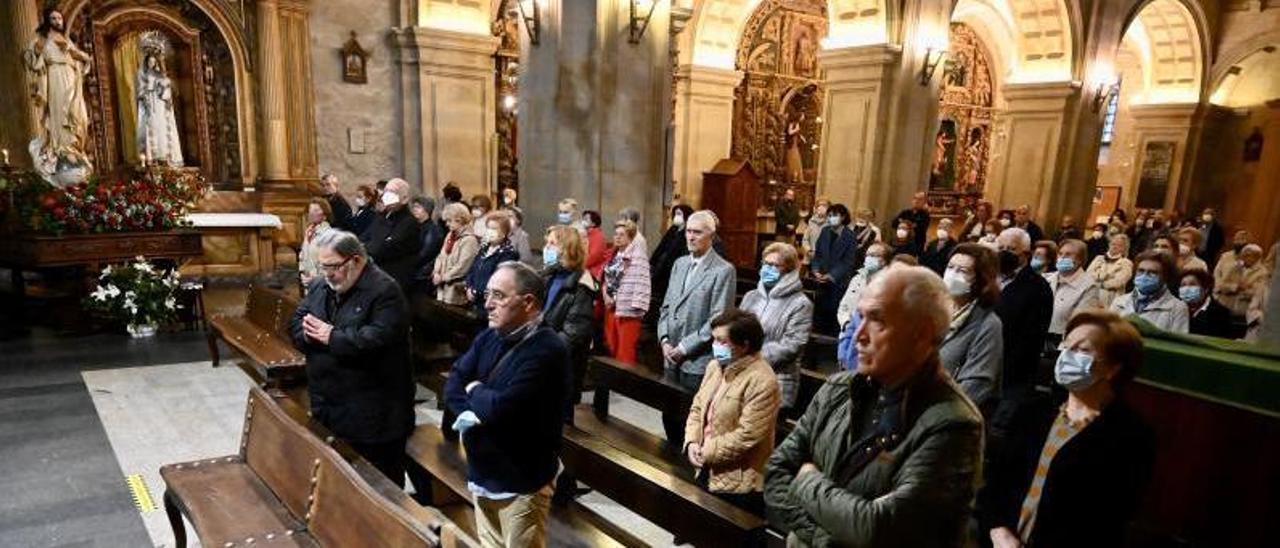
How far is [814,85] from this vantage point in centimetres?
1734

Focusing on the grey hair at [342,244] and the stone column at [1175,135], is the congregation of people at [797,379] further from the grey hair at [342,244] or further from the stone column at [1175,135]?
the stone column at [1175,135]

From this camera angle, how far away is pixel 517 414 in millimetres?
2686

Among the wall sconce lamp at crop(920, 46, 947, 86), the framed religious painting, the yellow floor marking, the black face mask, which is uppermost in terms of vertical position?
the wall sconce lamp at crop(920, 46, 947, 86)

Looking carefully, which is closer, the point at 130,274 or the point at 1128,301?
the point at 1128,301

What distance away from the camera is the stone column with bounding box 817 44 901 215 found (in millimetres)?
11906

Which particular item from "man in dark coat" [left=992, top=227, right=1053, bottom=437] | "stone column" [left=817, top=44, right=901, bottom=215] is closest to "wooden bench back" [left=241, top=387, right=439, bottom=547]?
"man in dark coat" [left=992, top=227, right=1053, bottom=437]

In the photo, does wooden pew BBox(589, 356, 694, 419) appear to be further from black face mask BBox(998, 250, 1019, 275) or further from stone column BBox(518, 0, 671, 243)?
stone column BBox(518, 0, 671, 243)

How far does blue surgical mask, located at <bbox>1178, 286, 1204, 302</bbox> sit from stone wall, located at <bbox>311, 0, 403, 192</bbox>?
11193 mm

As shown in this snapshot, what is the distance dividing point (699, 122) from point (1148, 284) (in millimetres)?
11189

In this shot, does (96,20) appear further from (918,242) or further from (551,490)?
(918,242)

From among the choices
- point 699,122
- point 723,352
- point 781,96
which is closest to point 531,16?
point 723,352

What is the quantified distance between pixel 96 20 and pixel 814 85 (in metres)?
14.4

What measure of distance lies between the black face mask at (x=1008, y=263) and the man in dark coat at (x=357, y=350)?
3.74 m

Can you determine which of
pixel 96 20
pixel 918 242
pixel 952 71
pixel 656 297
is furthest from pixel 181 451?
pixel 952 71
